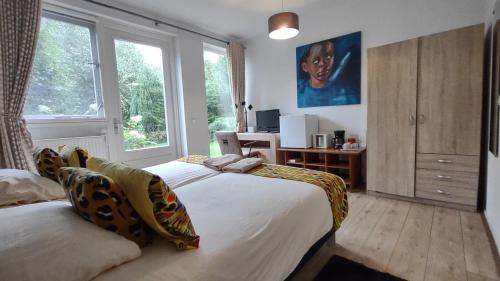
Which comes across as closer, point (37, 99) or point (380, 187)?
point (37, 99)

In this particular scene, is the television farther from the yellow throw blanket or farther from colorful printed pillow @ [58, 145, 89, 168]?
colorful printed pillow @ [58, 145, 89, 168]

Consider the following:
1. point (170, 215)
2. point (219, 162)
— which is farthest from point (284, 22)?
point (170, 215)

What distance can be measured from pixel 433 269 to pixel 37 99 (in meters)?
3.74

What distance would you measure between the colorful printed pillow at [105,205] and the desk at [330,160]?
2.79 metres

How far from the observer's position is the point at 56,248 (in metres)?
0.73

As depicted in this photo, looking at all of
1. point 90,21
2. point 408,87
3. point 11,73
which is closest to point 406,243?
point 408,87

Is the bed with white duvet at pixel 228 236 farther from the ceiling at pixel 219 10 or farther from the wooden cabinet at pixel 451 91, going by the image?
the ceiling at pixel 219 10

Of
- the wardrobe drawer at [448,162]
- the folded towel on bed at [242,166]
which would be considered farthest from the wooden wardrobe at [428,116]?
the folded towel on bed at [242,166]

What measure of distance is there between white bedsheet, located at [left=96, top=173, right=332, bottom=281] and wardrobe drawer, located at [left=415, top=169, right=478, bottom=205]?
1.71 meters

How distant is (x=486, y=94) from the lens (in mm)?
2381

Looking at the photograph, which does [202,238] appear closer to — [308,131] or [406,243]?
[406,243]

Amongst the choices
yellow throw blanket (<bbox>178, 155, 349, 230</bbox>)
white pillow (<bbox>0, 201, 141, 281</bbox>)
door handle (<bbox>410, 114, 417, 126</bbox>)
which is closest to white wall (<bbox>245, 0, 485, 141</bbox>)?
door handle (<bbox>410, 114, 417, 126</bbox>)

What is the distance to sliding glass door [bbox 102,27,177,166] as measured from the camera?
309 cm

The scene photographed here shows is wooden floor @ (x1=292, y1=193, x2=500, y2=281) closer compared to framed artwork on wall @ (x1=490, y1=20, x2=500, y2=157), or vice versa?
wooden floor @ (x1=292, y1=193, x2=500, y2=281)
